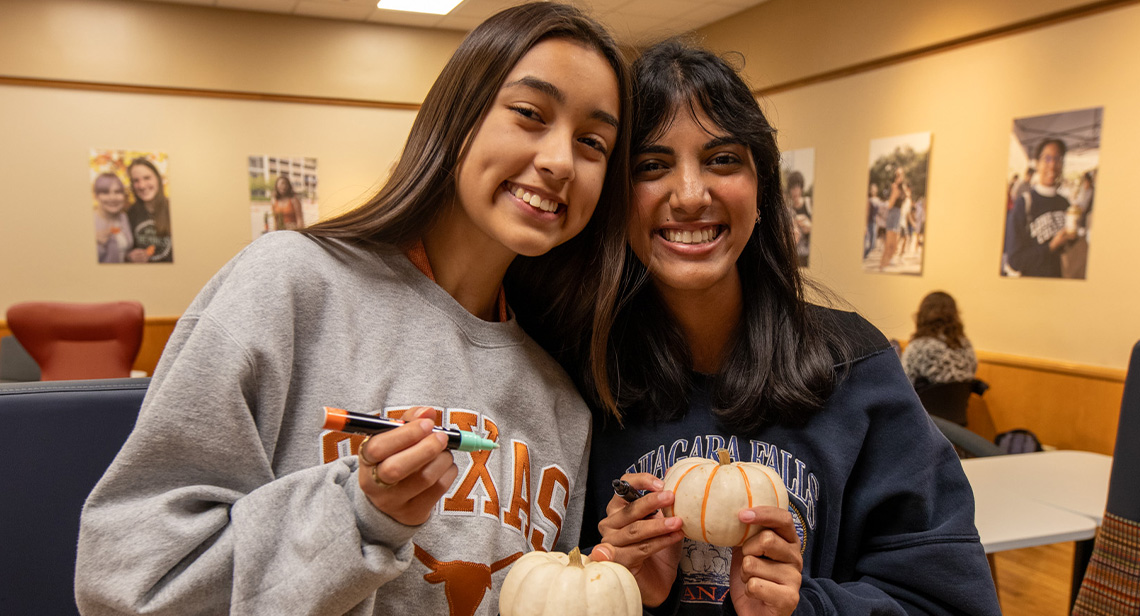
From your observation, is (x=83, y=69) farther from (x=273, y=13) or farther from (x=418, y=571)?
(x=418, y=571)

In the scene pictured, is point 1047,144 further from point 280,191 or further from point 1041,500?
point 280,191

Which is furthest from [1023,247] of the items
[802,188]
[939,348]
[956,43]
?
[802,188]

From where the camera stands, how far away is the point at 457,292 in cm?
135

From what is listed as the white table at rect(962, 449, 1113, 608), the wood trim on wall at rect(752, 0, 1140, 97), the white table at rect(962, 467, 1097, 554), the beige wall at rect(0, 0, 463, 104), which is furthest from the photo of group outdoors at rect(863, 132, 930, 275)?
the beige wall at rect(0, 0, 463, 104)

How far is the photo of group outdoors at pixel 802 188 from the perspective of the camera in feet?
22.1

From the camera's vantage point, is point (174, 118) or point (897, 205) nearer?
point (897, 205)

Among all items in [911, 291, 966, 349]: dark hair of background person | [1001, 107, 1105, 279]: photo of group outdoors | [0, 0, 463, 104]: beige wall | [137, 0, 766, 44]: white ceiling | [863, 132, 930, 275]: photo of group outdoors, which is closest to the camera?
[1001, 107, 1105, 279]: photo of group outdoors

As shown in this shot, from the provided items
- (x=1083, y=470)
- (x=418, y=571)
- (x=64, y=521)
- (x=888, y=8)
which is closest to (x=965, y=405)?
(x=1083, y=470)

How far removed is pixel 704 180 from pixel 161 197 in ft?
23.5

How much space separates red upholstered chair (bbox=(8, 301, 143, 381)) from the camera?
15.0ft

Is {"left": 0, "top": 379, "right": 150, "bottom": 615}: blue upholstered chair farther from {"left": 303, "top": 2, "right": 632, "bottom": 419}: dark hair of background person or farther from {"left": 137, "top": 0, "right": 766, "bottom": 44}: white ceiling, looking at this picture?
{"left": 137, "top": 0, "right": 766, "bottom": 44}: white ceiling

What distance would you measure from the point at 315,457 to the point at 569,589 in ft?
1.41

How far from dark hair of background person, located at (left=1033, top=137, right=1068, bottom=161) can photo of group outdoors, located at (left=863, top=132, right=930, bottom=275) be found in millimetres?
851

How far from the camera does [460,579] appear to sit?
3.81ft
